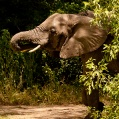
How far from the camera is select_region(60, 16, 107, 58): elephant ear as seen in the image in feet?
20.2

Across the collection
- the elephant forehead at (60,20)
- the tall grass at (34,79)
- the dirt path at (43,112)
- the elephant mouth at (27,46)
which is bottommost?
the dirt path at (43,112)

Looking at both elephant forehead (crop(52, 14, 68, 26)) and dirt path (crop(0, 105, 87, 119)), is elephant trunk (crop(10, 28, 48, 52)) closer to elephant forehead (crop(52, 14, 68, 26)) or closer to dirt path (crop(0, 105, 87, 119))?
elephant forehead (crop(52, 14, 68, 26))

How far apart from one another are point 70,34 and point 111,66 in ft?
2.45

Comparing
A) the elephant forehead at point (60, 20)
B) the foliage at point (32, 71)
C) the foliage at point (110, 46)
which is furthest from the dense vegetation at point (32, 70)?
the foliage at point (110, 46)

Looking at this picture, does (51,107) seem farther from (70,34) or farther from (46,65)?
(70,34)

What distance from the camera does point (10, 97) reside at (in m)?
9.34

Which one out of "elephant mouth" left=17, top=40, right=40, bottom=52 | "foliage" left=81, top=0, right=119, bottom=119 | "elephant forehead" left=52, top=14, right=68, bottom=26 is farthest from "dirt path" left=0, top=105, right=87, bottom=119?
"foliage" left=81, top=0, right=119, bottom=119

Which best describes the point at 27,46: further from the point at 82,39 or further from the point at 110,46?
the point at 110,46

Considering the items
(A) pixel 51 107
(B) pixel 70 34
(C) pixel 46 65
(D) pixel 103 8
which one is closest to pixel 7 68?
(C) pixel 46 65

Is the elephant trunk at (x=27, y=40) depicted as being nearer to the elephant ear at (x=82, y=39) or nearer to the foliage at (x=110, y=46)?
the elephant ear at (x=82, y=39)

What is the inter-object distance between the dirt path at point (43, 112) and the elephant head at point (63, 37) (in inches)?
63.0

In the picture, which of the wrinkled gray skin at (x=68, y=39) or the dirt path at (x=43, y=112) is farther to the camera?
the dirt path at (x=43, y=112)

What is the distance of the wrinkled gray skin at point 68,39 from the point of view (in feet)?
20.5

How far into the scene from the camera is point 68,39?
252 inches
